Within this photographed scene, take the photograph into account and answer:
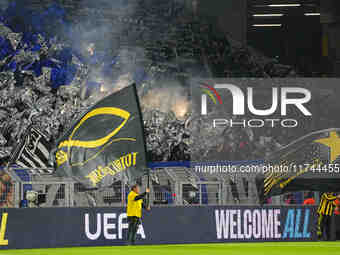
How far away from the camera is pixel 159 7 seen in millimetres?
26062

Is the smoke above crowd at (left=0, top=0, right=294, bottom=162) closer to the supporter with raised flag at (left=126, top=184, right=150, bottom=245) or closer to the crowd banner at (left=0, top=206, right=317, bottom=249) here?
the crowd banner at (left=0, top=206, right=317, bottom=249)

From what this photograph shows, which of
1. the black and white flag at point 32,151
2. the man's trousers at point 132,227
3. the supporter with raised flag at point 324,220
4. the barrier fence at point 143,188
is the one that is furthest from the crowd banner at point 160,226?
the black and white flag at point 32,151

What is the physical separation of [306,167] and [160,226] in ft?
16.1

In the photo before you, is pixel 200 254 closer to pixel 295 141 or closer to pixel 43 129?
pixel 295 141

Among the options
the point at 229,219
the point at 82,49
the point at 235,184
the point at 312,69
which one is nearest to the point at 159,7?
the point at 82,49

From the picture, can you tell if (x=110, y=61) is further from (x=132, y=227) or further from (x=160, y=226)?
(x=132, y=227)

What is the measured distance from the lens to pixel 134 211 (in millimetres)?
18125

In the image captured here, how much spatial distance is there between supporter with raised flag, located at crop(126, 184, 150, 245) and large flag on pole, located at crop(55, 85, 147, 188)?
2.43 metres

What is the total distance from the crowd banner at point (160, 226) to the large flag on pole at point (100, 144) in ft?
4.89

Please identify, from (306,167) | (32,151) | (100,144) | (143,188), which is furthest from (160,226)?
(32,151)

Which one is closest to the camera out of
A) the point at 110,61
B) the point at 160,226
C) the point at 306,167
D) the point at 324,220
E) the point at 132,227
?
the point at 132,227

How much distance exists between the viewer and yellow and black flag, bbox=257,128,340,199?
868 inches

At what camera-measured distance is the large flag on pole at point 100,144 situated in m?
21.0

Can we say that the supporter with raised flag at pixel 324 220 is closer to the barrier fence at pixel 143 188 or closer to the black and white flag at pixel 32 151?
the barrier fence at pixel 143 188
